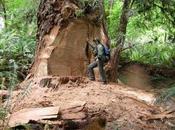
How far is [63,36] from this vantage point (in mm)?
12094

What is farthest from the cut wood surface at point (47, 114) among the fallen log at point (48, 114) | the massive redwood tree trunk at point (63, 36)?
the massive redwood tree trunk at point (63, 36)

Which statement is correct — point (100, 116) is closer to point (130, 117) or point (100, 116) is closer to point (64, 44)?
point (130, 117)

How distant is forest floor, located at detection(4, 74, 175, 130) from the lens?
7922 millimetres

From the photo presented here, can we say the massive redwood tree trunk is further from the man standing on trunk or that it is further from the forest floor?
the forest floor

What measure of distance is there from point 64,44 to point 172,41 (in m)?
5.83

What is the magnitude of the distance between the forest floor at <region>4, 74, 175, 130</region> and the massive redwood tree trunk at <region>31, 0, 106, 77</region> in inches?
49.2

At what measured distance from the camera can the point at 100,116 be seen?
312 inches

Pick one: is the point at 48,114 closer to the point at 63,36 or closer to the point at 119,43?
the point at 63,36

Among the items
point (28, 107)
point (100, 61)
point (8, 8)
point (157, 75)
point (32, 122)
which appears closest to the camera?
point (32, 122)

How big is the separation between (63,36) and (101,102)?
12.7 feet

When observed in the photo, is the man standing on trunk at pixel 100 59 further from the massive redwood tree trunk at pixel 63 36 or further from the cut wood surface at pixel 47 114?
the cut wood surface at pixel 47 114

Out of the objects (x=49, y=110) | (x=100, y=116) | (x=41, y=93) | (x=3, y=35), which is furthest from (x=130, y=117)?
(x=3, y=35)

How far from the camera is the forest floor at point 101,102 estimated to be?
7922 millimetres

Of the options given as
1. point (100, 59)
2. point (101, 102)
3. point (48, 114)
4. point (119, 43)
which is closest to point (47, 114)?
point (48, 114)
